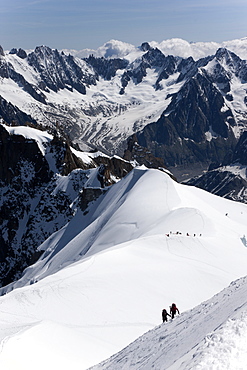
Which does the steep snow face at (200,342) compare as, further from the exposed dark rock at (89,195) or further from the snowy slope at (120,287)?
the exposed dark rock at (89,195)

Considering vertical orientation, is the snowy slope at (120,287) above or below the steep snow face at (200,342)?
below

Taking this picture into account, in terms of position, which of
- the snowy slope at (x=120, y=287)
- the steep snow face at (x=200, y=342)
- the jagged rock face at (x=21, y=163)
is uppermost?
the jagged rock face at (x=21, y=163)

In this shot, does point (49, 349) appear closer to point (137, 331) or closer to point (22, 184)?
point (137, 331)

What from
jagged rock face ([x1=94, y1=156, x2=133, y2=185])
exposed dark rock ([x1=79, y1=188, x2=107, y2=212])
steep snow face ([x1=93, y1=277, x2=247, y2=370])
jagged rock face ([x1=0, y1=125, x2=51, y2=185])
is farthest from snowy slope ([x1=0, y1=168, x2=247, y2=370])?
jagged rock face ([x1=0, y1=125, x2=51, y2=185])

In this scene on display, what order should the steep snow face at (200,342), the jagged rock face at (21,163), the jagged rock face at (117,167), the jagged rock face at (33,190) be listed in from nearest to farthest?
1. the steep snow face at (200,342)
2. the jagged rock face at (33,190)
3. the jagged rock face at (117,167)
4. the jagged rock face at (21,163)

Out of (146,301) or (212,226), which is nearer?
(146,301)

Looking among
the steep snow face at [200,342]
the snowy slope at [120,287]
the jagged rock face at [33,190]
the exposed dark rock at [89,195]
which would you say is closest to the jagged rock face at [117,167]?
the jagged rock face at [33,190]

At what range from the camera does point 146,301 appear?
120 feet

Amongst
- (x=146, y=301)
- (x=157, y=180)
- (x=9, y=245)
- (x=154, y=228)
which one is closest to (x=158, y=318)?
(x=146, y=301)

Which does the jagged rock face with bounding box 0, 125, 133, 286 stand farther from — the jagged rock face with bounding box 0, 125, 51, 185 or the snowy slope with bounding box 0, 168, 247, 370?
the snowy slope with bounding box 0, 168, 247, 370

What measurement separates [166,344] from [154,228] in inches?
1754

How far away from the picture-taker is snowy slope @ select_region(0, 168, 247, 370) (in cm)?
2667

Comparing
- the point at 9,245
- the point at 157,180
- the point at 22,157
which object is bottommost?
the point at 9,245

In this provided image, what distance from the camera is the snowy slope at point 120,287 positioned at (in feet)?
87.5
